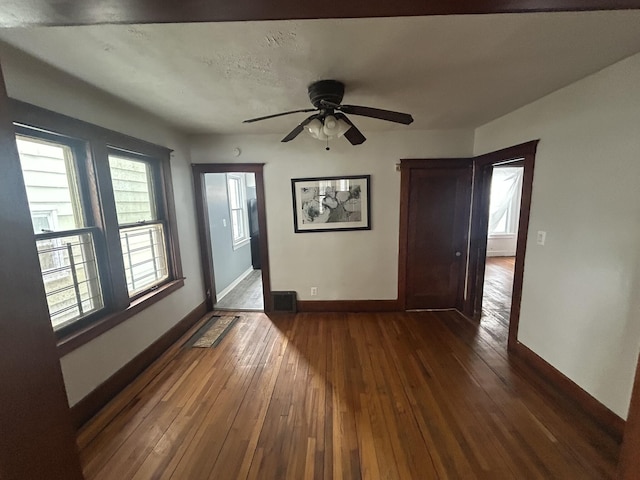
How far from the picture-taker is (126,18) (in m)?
0.73

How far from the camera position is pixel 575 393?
194cm

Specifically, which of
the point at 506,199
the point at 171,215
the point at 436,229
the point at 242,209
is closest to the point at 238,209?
the point at 242,209

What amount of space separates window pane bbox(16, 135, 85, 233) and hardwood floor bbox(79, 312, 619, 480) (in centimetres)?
147

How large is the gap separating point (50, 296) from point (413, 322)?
345cm

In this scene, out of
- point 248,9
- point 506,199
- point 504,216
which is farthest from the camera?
point 504,216

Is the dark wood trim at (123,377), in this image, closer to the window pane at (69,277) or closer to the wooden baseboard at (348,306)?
the window pane at (69,277)

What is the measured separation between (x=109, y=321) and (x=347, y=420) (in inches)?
79.3

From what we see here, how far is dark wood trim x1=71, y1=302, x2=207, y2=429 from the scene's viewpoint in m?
1.83

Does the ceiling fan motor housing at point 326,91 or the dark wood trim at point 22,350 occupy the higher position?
the ceiling fan motor housing at point 326,91

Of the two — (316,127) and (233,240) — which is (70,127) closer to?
(316,127)

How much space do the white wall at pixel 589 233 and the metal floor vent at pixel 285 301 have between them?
103 inches

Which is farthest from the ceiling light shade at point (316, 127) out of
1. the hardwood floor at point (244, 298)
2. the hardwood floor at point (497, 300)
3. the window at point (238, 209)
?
the window at point (238, 209)

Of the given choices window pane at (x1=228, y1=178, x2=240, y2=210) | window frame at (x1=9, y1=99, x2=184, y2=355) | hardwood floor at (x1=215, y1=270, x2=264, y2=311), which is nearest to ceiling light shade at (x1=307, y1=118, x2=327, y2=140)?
window frame at (x1=9, y1=99, x2=184, y2=355)

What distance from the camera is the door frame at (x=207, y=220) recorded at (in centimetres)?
337
